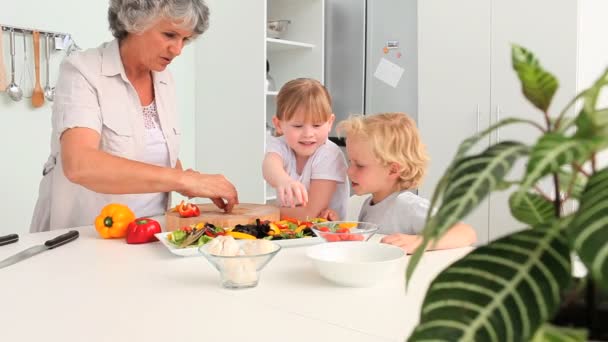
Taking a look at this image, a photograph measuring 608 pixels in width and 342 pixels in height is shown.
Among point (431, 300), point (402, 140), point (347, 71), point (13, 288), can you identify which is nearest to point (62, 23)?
point (347, 71)

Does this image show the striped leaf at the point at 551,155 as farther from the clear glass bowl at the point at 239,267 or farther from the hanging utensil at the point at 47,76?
the hanging utensil at the point at 47,76

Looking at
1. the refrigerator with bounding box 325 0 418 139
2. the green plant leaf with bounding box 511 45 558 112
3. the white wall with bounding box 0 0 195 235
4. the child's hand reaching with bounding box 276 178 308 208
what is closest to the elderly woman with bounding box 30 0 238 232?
the child's hand reaching with bounding box 276 178 308 208

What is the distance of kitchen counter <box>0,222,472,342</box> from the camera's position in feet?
2.73

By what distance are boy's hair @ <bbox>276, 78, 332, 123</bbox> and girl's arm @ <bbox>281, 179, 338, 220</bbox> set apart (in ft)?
0.74

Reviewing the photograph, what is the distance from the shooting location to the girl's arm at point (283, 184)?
1784 mm

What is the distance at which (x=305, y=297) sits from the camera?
1.01 m

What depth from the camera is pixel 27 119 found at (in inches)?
117

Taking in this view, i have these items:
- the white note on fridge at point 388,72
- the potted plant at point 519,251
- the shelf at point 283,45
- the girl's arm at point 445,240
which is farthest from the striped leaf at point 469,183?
the white note on fridge at point 388,72

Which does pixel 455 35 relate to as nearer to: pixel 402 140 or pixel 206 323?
pixel 402 140

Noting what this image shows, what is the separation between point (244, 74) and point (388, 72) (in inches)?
36.2

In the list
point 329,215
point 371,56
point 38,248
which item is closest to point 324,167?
point 329,215

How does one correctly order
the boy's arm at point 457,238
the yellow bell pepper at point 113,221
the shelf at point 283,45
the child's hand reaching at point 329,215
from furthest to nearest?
the shelf at point 283,45 < the child's hand reaching at point 329,215 < the yellow bell pepper at point 113,221 < the boy's arm at point 457,238

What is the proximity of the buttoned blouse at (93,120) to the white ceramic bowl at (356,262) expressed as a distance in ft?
3.39

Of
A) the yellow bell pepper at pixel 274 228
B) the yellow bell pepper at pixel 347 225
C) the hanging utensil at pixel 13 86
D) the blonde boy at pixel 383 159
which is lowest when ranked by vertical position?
the yellow bell pepper at pixel 274 228
